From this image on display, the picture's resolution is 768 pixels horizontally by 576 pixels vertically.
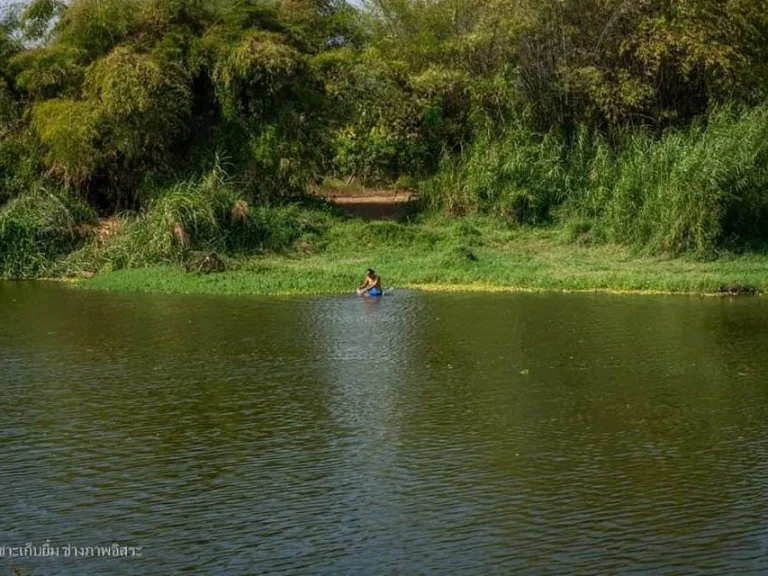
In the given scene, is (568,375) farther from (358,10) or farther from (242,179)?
(358,10)

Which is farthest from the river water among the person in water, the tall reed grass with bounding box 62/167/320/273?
the tall reed grass with bounding box 62/167/320/273

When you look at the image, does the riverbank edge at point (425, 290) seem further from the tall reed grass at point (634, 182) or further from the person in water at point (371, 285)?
the tall reed grass at point (634, 182)

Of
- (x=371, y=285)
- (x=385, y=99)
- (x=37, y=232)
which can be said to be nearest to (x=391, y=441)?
(x=371, y=285)

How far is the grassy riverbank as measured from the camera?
68.5 feet

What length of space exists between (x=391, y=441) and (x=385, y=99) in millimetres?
18314

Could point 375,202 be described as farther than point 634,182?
Yes

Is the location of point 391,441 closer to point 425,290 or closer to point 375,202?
point 425,290

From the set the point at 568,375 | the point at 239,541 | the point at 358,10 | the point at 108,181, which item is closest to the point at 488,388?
the point at 568,375

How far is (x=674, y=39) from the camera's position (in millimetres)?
25531

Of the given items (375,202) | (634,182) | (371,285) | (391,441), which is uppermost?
(634,182)

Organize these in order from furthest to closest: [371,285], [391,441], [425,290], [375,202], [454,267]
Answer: [375,202] < [454,267] < [425,290] < [371,285] < [391,441]

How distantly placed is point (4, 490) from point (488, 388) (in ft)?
19.0

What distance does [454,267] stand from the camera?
22.5 meters

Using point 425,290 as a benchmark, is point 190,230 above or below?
above
